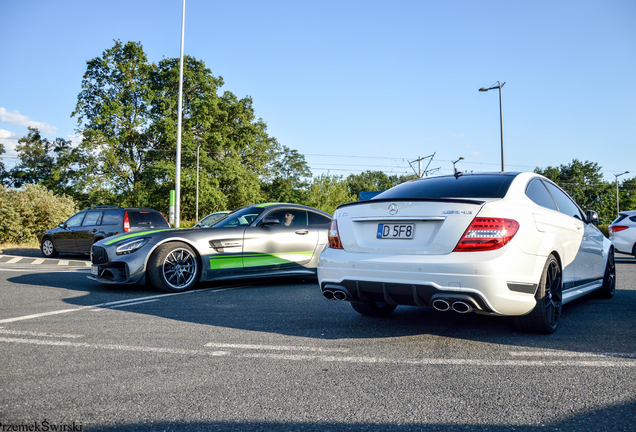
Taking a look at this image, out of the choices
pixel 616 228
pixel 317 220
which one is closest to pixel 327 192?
pixel 616 228

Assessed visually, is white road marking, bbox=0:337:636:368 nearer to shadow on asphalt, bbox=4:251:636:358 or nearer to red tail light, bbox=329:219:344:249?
shadow on asphalt, bbox=4:251:636:358

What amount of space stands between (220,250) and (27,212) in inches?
579

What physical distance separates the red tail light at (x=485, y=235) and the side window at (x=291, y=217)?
4808 mm

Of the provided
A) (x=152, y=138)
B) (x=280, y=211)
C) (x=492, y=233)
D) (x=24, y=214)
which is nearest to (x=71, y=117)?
(x=152, y=138)

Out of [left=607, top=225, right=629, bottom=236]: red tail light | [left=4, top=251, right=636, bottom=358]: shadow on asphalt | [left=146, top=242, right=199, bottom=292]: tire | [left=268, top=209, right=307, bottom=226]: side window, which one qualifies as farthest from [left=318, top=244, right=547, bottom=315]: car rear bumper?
[left=607, top=225, right=629, bottom=236]: red tail light

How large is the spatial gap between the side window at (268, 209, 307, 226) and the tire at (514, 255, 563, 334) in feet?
15.2

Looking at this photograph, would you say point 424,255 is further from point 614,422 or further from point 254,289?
point 254,289

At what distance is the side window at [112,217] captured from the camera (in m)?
13.7

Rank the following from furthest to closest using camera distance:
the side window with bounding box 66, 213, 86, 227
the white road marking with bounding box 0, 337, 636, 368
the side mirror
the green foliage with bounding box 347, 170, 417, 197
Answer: the green foliage with bounding box 347, 170, 417, 197
the side window with bounding box 66, 213, 86, 227
the side mirror
the white road marking with bounding box 0, 337, 636, 368

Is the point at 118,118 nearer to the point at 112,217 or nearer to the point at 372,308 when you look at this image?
→ the point at 112,217

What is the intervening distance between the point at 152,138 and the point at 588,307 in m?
36.5

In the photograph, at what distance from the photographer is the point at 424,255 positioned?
156 inches

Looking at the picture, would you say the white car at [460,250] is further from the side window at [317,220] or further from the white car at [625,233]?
the white car at [625,233]

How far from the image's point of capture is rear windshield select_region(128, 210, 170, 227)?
44.9ft
